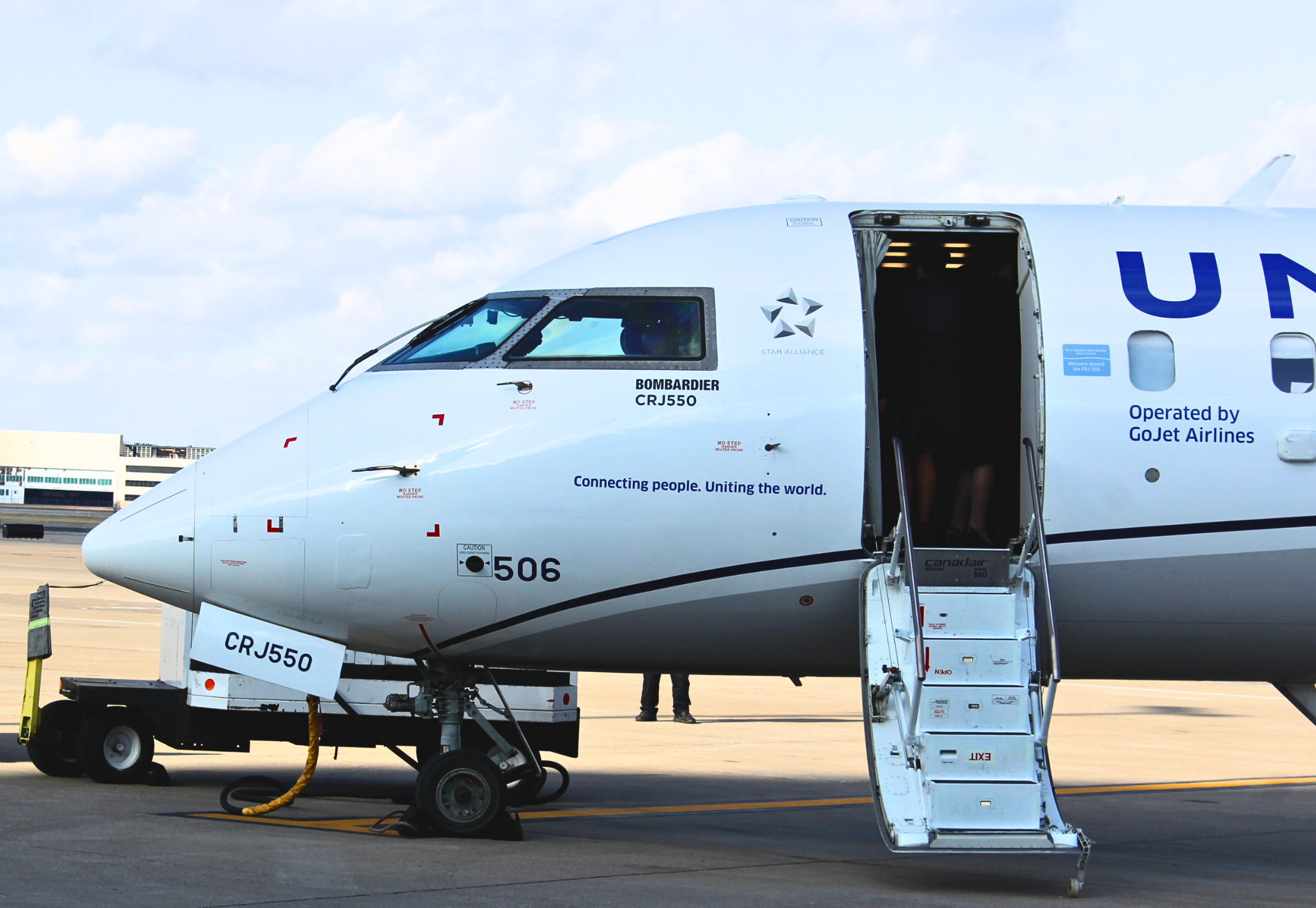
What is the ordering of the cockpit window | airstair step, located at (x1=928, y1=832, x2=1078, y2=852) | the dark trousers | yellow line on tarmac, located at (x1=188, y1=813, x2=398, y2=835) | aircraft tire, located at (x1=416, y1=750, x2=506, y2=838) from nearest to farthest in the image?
airstair step, located at (x1=928, y1=832, x2=1078, y2=852) < aircraft tire, located at (x1=416, y1=750, x2=506, y2=838) < the cockpit window < yellow line on tarmac, located at (x1=188, y1=813, x2=398, y2=835) < the dark trousers

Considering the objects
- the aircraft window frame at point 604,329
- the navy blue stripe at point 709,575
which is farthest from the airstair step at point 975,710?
the aircraft window frame at point 604,329

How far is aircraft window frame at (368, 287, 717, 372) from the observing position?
10.7m

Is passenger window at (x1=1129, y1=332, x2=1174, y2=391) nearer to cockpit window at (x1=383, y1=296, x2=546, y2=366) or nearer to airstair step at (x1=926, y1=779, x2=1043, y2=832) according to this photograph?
airstair step at (x1=926, y1=779, x2=1043, y2=832)

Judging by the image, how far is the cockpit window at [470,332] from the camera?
36.1 ft

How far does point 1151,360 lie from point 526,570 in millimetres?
4660

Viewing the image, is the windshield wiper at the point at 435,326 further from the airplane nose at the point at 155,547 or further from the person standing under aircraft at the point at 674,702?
the person standing under aircraft at the point at 674,702

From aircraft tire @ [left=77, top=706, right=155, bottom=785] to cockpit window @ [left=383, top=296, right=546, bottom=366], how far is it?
4790 millimetres

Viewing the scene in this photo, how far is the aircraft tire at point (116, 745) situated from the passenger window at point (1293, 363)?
32.7ft

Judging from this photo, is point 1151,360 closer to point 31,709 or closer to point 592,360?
point 592,360

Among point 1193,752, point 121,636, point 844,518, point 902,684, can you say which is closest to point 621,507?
point 844,518

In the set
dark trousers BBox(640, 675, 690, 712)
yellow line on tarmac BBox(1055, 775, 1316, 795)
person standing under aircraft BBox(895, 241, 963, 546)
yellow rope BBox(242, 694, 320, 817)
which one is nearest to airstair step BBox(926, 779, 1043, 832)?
person standing under aircraft BBox(895, 241, 963, 546)

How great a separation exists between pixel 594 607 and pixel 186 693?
4.90 meters

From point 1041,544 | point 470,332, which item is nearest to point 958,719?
point 1041,544

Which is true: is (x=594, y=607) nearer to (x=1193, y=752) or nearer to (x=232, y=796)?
(x=232, y=796)
